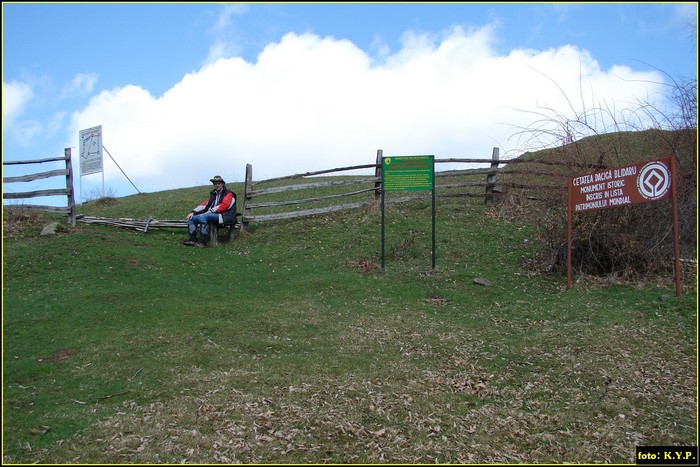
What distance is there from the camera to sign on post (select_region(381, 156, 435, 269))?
1180cm

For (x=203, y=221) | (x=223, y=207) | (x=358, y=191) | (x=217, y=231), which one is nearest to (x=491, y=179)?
(x=358, y=191)

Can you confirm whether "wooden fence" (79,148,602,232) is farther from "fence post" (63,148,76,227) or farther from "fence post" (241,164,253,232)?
"fence post" (63,148,76,227)

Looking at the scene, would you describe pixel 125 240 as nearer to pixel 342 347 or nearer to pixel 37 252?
pixel 37 252

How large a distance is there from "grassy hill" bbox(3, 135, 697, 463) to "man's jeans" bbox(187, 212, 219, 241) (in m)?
1.14

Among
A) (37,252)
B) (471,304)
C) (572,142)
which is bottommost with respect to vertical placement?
(471,304)

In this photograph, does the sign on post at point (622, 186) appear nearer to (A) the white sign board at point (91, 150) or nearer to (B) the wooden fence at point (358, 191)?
(B) the wooden fence at point (358, 191)

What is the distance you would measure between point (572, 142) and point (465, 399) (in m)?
7.06

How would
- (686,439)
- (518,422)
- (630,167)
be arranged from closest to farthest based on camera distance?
(686,439) < (518,422) < (630,167)

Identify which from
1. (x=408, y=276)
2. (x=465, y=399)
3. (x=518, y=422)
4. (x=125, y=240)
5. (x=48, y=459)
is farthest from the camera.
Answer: (x=125, y=240)

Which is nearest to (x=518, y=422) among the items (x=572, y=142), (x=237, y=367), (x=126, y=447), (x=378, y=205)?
(x=237, y=367)

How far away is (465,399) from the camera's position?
21.4ft

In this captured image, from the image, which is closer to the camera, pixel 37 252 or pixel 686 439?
pixel 686 439

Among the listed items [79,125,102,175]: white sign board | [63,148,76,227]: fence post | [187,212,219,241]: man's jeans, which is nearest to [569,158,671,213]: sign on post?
[187,212,219,241]: man's jeans

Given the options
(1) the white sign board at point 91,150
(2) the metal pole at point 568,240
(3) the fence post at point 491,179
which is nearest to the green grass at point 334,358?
(2) the metal pole at point 568,240
